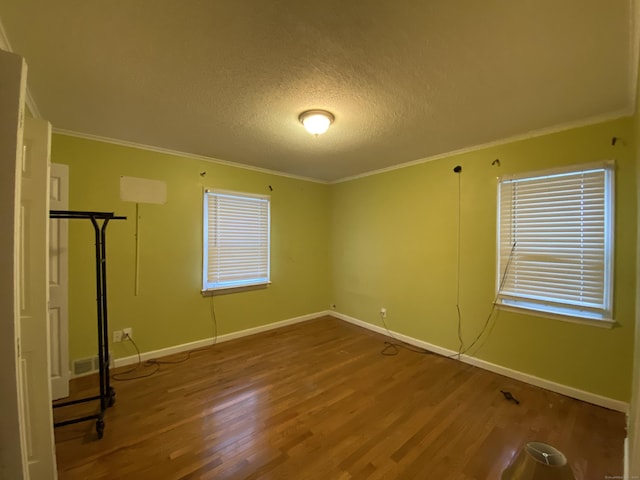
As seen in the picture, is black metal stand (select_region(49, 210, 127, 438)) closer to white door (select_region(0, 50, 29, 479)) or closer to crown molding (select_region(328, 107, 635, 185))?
white door (select_region(0, 50, 29, 479))

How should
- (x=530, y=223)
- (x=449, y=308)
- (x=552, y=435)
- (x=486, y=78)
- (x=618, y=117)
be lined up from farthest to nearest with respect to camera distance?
(x=449, y=308) → (x=530, y=223) → (x=618, y=117) → (x=552, y=435) → (x=486, y=78)

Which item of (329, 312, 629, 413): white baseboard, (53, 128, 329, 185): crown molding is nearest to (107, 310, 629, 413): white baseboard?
(329, 312, 629, 413): white baseboard

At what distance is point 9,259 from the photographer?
0.98m

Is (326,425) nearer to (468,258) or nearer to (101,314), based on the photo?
(101,314)

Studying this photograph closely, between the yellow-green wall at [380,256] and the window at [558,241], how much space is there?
3.4 inches

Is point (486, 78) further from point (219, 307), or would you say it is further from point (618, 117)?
point (219, 307)

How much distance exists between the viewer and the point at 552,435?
6.59 ft

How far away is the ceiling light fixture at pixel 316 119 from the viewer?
226 centimetres

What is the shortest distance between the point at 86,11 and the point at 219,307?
3.15m

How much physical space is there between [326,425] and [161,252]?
8.57 ft

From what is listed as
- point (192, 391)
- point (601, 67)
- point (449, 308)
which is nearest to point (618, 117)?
point (601, 67)

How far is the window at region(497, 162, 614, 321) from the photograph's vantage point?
2.34m

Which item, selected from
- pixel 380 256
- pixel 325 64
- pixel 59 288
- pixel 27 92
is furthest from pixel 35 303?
pixel 380 256

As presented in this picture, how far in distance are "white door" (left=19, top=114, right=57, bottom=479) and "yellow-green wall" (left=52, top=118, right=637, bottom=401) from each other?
1514 mm
